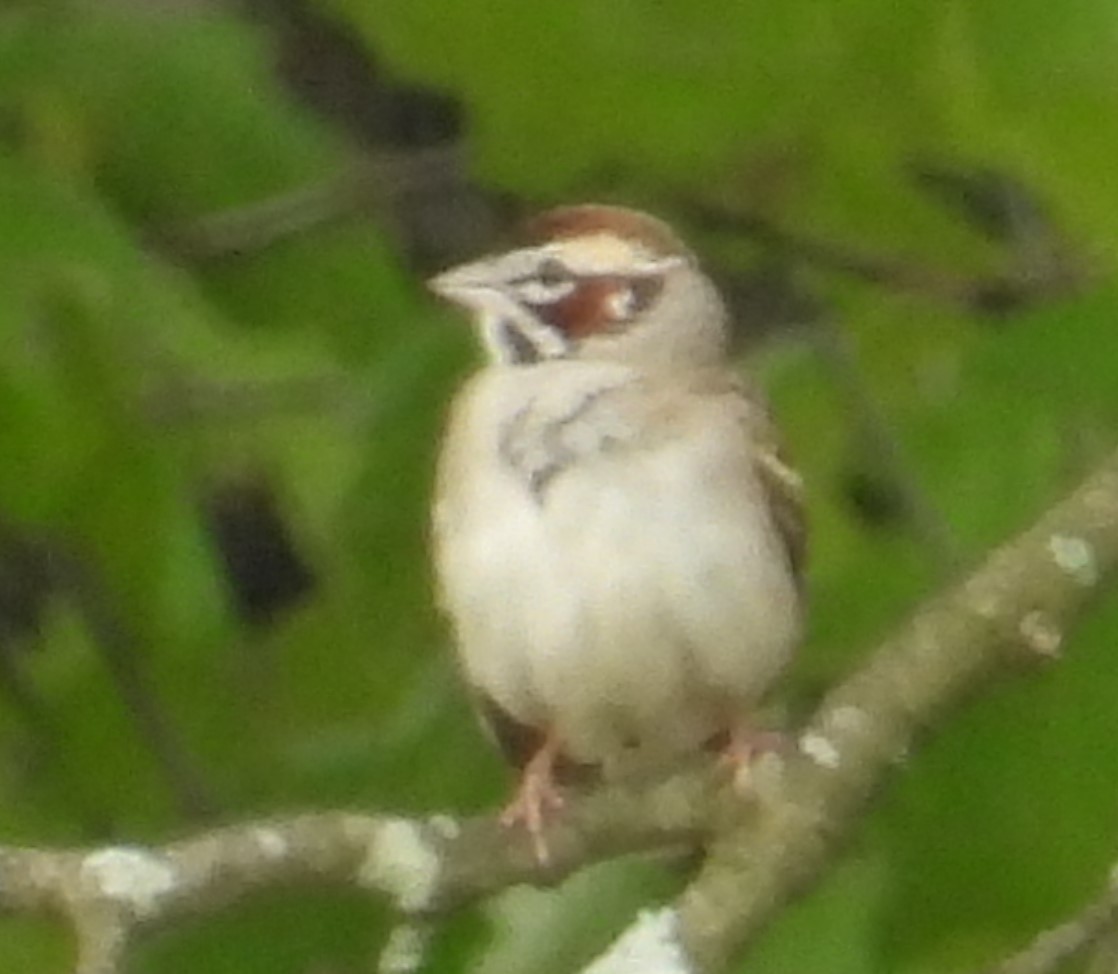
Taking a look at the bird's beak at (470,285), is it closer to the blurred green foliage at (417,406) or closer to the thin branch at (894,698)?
the blurred green foliage at (417,406)

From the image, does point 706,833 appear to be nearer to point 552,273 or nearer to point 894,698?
point 894,698

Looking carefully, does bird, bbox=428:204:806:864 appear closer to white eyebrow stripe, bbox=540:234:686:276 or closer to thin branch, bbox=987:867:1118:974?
white eyebrow stripe, bbox=540:234:686:276

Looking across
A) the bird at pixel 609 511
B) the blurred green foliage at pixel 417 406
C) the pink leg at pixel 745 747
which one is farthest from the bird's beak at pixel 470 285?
the pink leg at pixel 745 747

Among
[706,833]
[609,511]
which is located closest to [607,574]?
[609,511]

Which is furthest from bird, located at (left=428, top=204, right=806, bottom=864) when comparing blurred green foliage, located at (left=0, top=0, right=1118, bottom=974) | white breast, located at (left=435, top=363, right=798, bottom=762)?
blurred green foliage, located at (left=0, top=0, right=1118, bottom=974)

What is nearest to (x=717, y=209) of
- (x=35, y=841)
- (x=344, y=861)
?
(x=35, y=841)

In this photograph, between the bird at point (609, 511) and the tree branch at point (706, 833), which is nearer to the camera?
the tree branch at point (706, 833)
